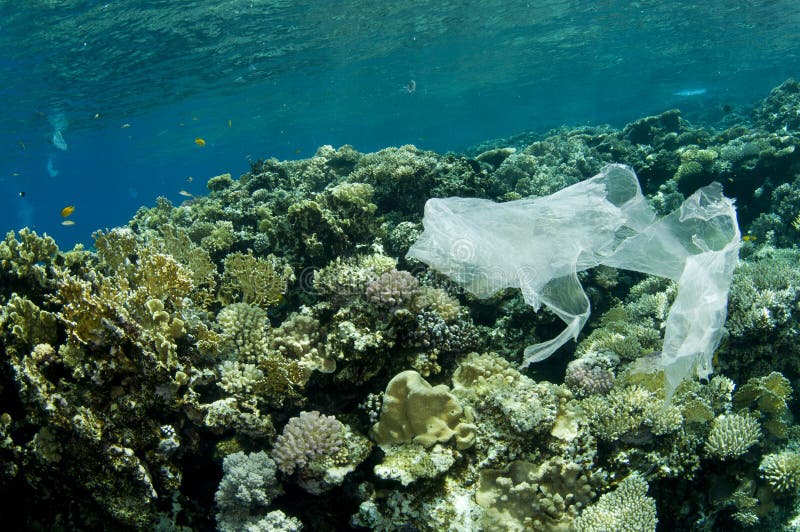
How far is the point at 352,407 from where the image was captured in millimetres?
4480

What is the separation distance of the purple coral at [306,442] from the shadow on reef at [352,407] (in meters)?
0.02

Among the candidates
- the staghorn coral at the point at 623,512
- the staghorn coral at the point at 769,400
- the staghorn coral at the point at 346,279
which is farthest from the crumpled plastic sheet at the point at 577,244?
the staghorn coral at the point at 623,512

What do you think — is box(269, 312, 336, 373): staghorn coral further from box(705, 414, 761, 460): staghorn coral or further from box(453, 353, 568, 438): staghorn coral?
box(705, 414, 761, 460): staghorn coral

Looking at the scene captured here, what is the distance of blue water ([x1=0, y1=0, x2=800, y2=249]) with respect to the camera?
20031mm

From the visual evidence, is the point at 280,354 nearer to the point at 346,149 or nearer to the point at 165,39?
the point at 346,149

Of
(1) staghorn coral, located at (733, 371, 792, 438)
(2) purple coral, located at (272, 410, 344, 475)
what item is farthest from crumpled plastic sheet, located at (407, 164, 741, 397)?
(2) purple coral, located at (272, 410, 344, 475)

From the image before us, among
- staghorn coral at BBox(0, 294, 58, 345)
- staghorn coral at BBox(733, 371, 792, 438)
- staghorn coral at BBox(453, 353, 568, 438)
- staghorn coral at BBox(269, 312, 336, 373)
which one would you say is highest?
staghorn coral at BBox(0, 294, 58, 345)

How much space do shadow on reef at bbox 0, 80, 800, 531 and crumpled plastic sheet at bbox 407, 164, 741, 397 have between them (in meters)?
0.58

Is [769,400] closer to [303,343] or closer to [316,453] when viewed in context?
[316,453]

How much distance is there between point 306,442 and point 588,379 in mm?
3124

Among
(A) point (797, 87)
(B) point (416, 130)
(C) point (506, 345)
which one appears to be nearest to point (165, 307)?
(C) point (506, 345)

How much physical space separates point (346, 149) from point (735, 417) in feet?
33.4

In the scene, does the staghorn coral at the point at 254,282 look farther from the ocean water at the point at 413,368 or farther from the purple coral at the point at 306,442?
the purple coral at the point at 306,442

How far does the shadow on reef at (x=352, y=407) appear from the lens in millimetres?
3562
